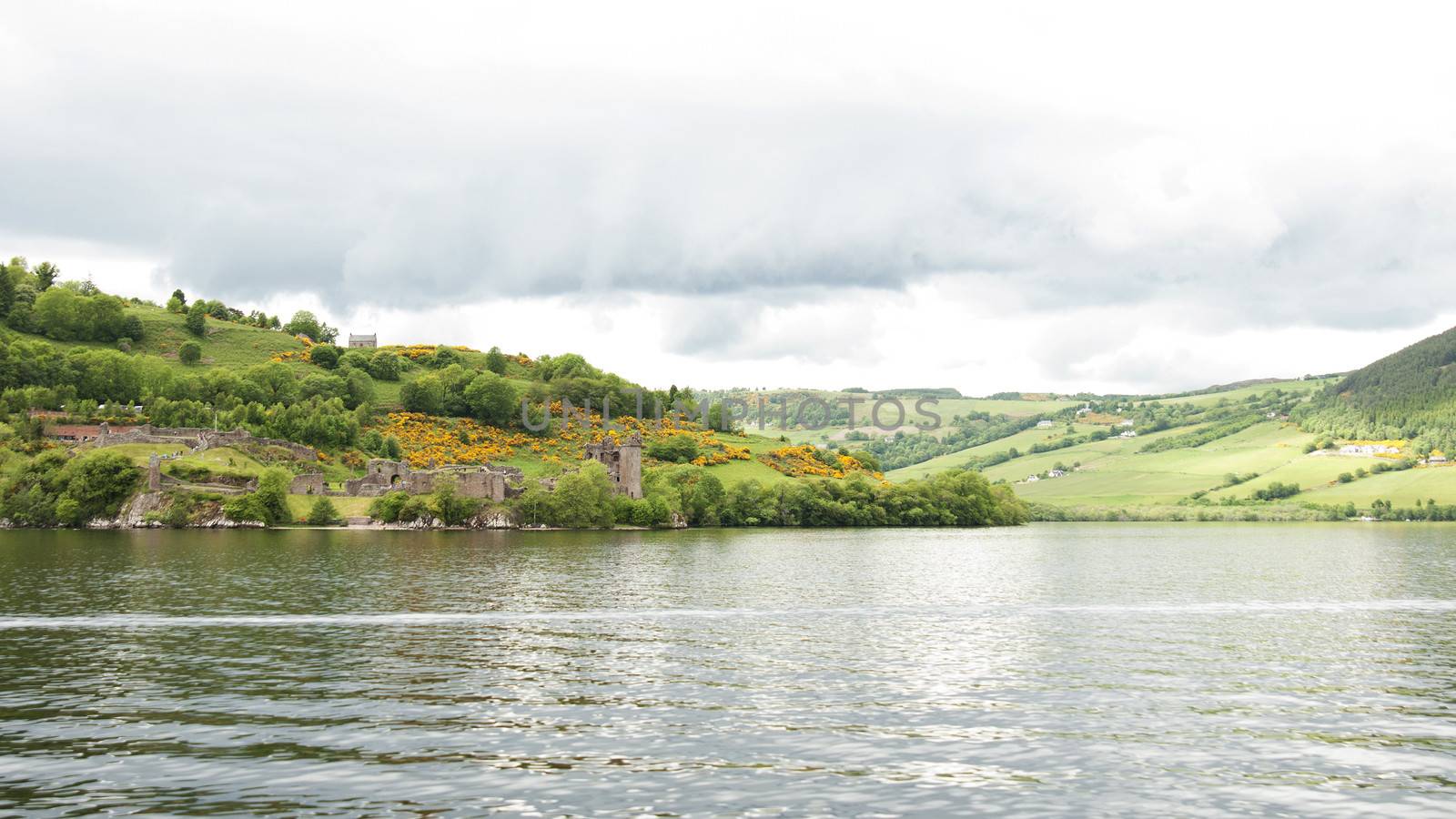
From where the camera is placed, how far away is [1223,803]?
76.5 ft

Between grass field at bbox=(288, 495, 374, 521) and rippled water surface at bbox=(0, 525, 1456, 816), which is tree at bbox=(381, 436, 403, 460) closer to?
grass field at bbox=(288, 495, 374, 521)

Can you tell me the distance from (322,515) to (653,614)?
327 feet

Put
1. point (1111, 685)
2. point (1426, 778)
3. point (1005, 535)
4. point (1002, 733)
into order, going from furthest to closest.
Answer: point (1005, 535) → point (1111, 685) → point (1002, 733) → point (1426, 778)

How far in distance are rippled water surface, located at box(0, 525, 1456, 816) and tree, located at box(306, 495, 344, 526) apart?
2674 inches

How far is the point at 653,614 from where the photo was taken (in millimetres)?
53406

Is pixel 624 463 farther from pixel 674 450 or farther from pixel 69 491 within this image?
pixel 69 491

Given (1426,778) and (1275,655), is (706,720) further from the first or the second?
(1275,655)

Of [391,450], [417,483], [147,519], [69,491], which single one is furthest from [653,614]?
[391,450]

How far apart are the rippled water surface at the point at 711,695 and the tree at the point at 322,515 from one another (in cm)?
6791

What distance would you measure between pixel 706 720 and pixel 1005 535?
5090 inches

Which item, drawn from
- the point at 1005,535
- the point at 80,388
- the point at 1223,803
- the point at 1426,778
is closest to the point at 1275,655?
the point at 1426,778

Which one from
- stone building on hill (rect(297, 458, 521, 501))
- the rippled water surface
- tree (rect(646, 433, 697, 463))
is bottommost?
the rippled water surface

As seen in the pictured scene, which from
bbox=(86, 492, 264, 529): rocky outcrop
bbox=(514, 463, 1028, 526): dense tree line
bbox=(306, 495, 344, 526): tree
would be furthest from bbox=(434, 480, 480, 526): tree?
bbox=(86, 492, 264, 529): rocky outcrop

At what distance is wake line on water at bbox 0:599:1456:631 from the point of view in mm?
47406
